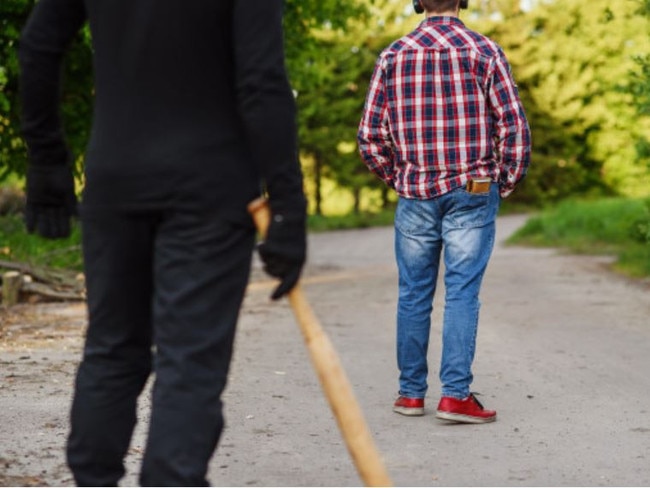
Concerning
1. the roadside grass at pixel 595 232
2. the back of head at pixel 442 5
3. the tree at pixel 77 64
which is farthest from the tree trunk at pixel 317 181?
the back of head at pixel 442 5

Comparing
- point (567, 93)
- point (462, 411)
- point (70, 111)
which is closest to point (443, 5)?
point (462, 411)

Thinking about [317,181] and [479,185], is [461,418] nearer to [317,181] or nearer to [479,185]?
[479,185]

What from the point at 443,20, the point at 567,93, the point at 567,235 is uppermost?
the point at 443,20

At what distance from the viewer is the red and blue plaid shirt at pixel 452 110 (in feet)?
18.9

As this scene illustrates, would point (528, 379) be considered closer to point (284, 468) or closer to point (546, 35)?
point (284, 468)

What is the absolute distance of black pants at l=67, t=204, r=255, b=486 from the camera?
3287 mm

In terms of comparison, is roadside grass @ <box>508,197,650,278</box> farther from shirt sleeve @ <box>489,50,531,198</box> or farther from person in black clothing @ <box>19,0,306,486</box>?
person in black clothing @ <box>19,0,306,486</box>

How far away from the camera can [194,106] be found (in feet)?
10.8

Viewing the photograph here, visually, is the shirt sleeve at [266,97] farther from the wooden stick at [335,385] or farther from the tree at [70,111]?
the tree at [70,111]

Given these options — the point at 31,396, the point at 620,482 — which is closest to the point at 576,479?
the point at 620,482

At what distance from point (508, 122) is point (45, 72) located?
2730 mm

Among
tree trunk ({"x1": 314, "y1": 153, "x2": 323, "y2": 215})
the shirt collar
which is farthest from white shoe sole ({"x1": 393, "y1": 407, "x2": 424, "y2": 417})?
tree trunk ({"x1": 314, "y1": 153, "x2": 323, "y2": 215})

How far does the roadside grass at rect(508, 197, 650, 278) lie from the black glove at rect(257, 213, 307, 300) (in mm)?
11447

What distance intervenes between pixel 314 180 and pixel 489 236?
36725 millimetres
